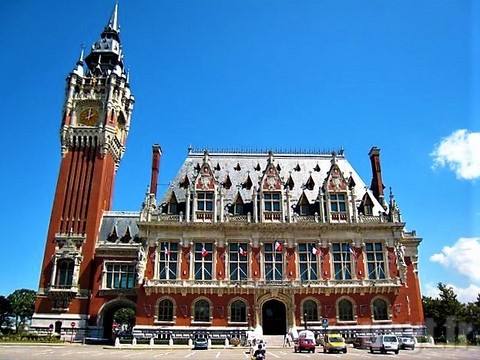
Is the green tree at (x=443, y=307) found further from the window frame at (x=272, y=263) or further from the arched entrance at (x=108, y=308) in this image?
the arched entrance at (x=108, y=308)

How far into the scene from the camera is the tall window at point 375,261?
50.4 metres

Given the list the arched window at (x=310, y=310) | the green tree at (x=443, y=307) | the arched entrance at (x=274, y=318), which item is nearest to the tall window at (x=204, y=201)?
the arched entrance at (x=274, y=318)

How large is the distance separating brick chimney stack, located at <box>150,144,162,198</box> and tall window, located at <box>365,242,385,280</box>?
28.1 metres

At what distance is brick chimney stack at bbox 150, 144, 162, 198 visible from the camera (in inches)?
2219

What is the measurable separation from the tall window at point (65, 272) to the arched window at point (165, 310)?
1404 centimetres

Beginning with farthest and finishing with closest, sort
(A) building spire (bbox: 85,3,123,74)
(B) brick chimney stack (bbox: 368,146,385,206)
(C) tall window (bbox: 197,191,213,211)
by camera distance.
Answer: (A) building spire (bbox: 85,3,123,74) → (B) brick chimney stack (bbox: 368,146,385,206) → (C) tall window (bbox: 197,191,213,211)

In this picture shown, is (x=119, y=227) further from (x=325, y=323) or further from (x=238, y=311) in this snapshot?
(x=325, y=323)

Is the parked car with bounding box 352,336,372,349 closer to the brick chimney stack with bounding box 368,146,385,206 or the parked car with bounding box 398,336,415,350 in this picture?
the parked car with bounding box 398,336,415,350

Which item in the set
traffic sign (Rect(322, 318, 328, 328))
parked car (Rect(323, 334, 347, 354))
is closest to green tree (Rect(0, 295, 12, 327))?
traffic sign (Rect(322, 318, 328, 328))

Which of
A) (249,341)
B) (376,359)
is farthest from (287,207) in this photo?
(376,359)

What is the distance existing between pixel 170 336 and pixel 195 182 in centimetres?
1833

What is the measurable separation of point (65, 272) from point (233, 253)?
22717 mm

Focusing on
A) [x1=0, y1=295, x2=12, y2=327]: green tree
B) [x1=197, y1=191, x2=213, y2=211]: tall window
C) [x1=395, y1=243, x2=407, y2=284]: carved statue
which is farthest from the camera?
[x1=0, y1=295, x2=12, y2=327]: green tree

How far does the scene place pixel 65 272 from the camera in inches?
2181
